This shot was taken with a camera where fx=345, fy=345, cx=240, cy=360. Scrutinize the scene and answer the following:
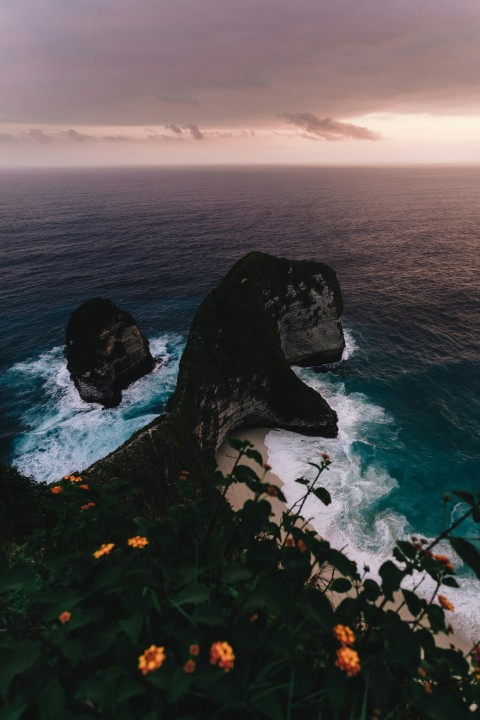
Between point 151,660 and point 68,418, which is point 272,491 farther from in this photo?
point 68,418

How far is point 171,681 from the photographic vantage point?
2947 mm

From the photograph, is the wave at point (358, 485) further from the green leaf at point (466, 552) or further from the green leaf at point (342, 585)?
the green leaf at point (466, 552)

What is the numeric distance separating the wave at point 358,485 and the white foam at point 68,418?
49.5ft

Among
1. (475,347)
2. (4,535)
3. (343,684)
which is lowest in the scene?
(475,347)

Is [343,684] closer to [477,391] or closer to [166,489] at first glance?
[166,489]

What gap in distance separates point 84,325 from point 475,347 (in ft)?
163

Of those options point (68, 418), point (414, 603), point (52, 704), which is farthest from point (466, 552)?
point (68, 418)

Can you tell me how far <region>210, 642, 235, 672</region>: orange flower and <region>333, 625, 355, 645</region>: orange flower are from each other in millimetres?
1102

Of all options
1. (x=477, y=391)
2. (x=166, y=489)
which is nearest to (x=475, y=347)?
(x=477, y=391)

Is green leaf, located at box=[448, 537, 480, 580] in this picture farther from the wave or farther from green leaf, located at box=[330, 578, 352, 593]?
the wave

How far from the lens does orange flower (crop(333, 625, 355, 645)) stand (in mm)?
3413

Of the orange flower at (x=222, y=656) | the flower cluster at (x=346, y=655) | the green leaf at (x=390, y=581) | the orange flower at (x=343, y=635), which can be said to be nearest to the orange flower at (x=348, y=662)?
the flower cluster at (x=346, y=655)

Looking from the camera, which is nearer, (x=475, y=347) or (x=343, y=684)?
(x=343, y=684)

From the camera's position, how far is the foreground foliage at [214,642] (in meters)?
3.03
